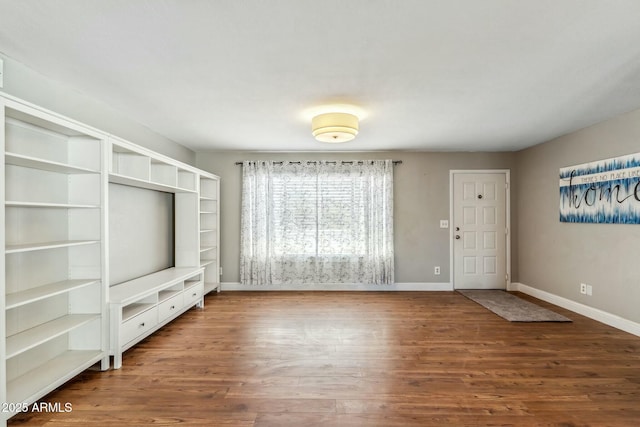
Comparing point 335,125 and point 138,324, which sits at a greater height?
point 335,125

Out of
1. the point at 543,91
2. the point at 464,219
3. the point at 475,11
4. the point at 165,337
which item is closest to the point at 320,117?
the point at 475,11

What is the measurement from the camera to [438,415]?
190cm

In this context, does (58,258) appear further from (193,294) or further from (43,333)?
(193,294)

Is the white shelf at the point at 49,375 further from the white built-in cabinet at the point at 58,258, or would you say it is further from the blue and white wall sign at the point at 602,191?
the blue and white wall sign at the point at 602,191

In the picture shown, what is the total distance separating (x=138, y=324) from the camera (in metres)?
2.75

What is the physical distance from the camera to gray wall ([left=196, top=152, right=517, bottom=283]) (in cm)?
511

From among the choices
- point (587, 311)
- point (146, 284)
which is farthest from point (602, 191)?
point (146, 284)

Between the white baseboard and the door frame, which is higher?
the door frame

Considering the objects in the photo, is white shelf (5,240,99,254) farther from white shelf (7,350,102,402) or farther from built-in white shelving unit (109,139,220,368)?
white shelf (7,350,102,402)

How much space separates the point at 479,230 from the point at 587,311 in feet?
5.84

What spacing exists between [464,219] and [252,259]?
3627 mm

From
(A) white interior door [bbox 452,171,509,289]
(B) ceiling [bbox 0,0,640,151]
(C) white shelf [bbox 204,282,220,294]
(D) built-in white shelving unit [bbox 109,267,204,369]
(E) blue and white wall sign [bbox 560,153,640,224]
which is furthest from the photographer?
(A) white interior door [bbox 452,171,509,289]

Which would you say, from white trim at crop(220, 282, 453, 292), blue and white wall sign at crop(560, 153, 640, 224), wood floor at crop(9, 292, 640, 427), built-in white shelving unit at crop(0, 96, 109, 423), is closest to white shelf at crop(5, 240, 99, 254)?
built-in white shelving unit at crop(0, 96, 109, 423)

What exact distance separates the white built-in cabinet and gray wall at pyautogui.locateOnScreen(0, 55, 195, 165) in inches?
12.4
